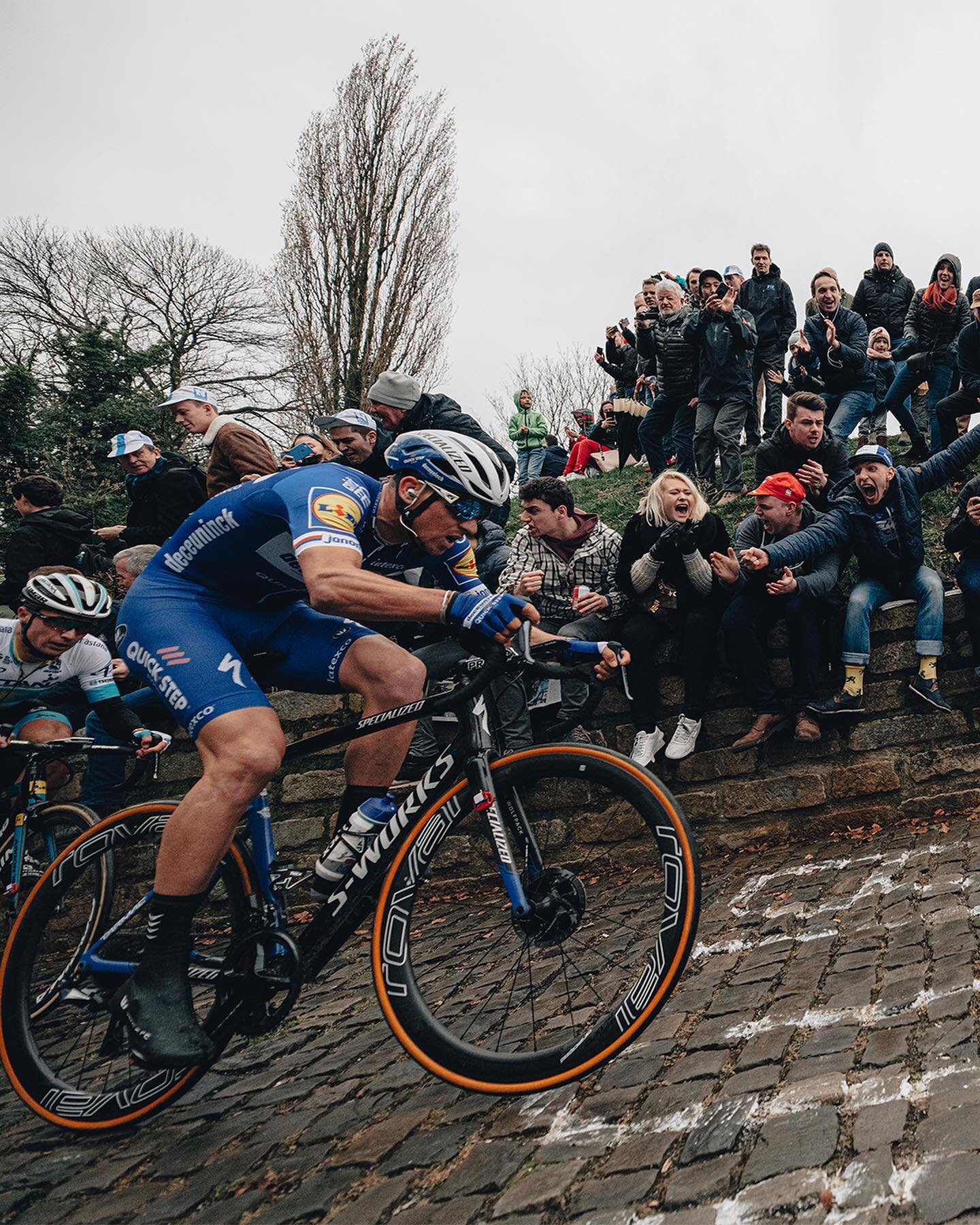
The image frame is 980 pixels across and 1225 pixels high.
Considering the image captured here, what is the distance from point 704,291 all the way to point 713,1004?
8153 mm

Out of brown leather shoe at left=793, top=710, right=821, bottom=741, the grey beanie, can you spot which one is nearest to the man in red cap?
brown leather shoe at left=793, top=710, right=821, bottom=741

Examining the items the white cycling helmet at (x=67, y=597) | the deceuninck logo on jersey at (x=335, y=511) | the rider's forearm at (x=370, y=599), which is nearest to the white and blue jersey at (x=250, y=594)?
the deceuninck logo on jersey at (x=335, y=511)

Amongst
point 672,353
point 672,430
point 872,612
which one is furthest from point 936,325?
point 872,612

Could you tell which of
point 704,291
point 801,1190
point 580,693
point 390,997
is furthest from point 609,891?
point 704,291

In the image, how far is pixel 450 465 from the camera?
9.86 ft

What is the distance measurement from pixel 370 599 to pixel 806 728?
14.3 feet

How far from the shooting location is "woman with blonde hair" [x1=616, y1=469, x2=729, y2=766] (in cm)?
636

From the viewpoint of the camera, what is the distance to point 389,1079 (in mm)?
3398

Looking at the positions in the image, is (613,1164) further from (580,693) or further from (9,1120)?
(580,693)

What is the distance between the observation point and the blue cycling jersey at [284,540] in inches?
118

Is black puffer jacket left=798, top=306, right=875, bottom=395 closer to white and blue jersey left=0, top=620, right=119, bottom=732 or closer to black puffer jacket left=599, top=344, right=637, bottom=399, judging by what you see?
black puffer jacket left=599, top=344, right=637, bottom=399

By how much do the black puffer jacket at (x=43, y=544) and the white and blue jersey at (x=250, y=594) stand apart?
3829 millimetres

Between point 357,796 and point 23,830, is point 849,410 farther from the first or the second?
point 23,830

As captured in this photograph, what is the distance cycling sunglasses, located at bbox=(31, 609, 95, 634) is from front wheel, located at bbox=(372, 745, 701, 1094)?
8.82 ft
